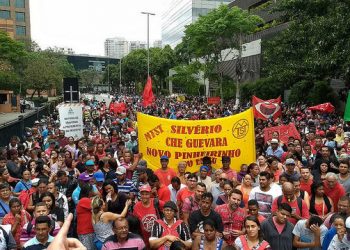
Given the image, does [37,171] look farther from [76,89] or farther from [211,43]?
[211,43]

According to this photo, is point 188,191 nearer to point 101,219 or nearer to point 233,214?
point 233,214

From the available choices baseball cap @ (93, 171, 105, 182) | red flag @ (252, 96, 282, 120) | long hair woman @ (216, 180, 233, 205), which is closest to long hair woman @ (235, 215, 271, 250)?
long hair woman @ (216, 180, 233, 205)

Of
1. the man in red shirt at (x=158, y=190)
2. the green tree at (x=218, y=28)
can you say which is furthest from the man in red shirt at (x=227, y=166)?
the green tree at (x=218, y=28)

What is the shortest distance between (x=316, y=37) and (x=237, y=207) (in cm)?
1702

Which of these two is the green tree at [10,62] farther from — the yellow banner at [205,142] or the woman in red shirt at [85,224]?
the woman in red shirt at [85,224]

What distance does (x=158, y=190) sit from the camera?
683 cm

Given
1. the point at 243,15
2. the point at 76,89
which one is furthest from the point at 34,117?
the point at 243,15

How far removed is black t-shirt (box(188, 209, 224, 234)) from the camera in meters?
5.28

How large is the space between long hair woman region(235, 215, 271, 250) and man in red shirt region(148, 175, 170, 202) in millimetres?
2049

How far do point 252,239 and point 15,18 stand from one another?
8450cm

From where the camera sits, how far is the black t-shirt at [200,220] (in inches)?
208

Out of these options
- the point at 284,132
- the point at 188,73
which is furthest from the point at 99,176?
the point at 188,73

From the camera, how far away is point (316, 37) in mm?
20844

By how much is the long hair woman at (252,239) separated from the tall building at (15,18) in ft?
264
